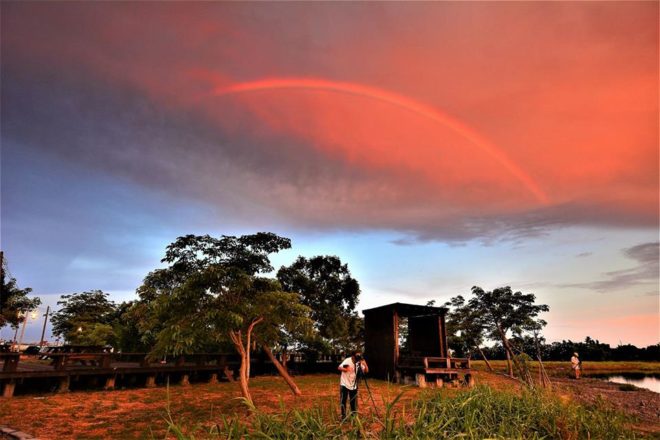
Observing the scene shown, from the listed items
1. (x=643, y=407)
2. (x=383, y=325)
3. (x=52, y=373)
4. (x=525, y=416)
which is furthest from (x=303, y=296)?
(x=525, y=416)

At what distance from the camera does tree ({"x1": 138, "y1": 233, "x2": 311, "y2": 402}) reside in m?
11.6

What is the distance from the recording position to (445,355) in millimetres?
22172

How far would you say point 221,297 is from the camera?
12.0 m

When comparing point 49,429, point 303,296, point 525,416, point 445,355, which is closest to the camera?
point 525,416


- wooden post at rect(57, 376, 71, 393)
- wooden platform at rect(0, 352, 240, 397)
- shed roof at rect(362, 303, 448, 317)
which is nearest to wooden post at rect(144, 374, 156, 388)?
wooden platform at rect(0, 352, 240, 397)

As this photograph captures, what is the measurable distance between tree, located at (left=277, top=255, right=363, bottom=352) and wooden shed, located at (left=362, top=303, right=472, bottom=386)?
3.75m

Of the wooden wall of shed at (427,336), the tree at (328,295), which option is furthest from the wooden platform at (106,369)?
the wooden wall of shed at (427,336)

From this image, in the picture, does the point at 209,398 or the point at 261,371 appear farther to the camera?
the point at 261,371

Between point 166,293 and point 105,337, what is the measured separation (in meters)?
24.0

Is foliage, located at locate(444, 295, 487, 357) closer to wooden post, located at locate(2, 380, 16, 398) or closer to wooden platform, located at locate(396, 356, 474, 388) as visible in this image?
Result: wooden platform, located at locate(396, 356, 474, 388)

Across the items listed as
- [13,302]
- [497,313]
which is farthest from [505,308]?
[13,302]

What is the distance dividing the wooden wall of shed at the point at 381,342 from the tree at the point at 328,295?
336 centimetres

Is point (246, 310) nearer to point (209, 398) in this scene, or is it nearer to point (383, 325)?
point (209, 398)

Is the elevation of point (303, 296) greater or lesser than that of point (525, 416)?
greater
